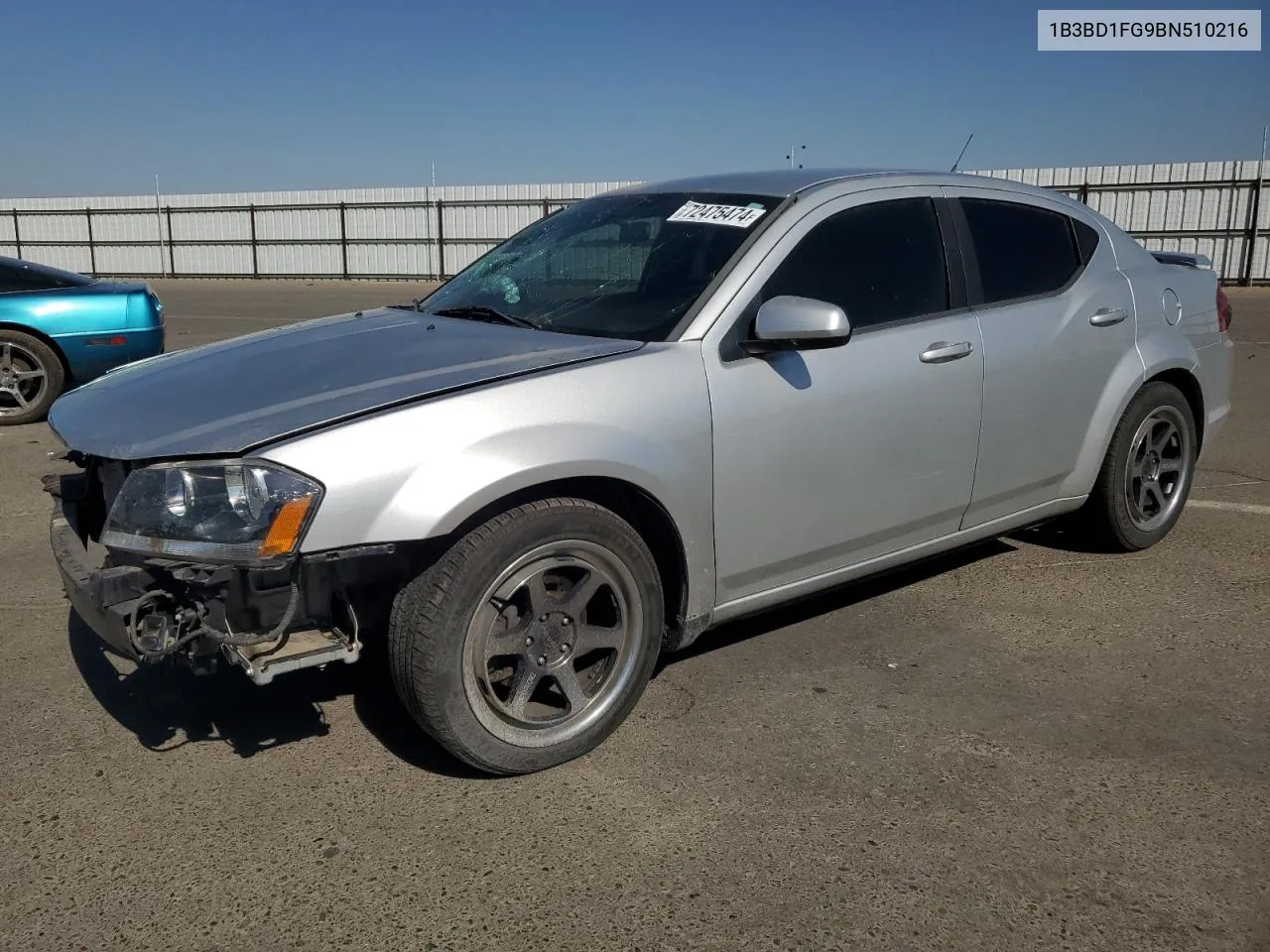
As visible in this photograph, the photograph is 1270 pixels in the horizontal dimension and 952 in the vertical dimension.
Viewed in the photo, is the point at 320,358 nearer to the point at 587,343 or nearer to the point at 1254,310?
the point at 587,343

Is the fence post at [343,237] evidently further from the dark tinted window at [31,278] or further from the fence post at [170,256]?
the dark tinted window at [31,278]

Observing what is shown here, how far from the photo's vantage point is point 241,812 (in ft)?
9.30

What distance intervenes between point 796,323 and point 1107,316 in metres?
1.89

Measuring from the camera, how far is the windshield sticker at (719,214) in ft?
11.7

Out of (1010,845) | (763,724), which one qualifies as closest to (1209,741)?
(1010,845)

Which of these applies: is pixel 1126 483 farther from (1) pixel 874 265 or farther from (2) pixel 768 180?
(2) pixel 768 180

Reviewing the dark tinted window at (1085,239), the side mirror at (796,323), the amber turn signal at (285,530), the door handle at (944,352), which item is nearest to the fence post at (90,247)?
the dark tinted window at (1085,239)

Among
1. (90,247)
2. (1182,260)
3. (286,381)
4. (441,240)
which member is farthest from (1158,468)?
(90,247)

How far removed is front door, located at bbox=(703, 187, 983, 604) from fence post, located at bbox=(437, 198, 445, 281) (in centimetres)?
2490

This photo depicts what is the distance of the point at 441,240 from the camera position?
27891 mm

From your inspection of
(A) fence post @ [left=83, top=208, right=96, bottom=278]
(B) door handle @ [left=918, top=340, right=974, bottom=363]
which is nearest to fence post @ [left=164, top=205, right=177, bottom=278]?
(A) fence post @ [left=83, top=208, right=96, bottom=278]

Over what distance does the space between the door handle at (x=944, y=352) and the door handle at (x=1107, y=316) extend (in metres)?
0.84

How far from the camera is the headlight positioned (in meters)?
2.55

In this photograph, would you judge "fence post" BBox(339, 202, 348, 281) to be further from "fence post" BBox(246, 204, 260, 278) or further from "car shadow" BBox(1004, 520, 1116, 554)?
"car shadow" BBox(1004, 520, 1116, 554)
